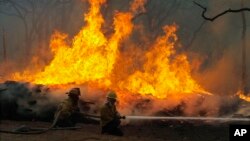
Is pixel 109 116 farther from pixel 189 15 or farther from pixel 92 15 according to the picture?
pixel 189 15

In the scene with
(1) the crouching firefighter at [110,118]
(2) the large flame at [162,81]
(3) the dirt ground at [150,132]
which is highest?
(2) the large flame at [162,81]

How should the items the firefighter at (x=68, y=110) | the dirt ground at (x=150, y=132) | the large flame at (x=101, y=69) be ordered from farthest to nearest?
the large flame at (x=101, y=69)
the firefighter at (x=68, y=110)
the dirt ground at (x=150, y=132)

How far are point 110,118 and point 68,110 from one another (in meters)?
1.45

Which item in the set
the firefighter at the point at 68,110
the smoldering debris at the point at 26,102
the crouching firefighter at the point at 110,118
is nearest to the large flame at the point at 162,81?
the smoldering debris at the point at 26,102

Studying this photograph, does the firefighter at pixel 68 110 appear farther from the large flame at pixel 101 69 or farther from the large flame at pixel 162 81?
the large flame at pixel 162 81

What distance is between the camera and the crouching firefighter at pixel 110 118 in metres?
11.7

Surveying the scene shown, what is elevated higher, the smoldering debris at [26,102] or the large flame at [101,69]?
the large flame at [101,69]

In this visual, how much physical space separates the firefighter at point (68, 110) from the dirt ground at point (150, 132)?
443 mm

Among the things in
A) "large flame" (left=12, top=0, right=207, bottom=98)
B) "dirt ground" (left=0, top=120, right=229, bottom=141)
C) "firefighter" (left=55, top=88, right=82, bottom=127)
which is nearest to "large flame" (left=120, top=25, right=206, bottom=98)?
"large flame" (left=12, top=0, right=207, bottom=98)

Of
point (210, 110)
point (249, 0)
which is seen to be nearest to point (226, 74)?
point (249, 0)

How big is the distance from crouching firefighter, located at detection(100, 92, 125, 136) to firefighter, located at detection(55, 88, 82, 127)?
117 cm

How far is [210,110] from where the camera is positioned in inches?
610

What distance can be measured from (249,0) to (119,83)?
21973 millimetres

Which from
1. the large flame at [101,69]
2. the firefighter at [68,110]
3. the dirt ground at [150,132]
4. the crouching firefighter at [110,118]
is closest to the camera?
the dirt ground at [150,132]
